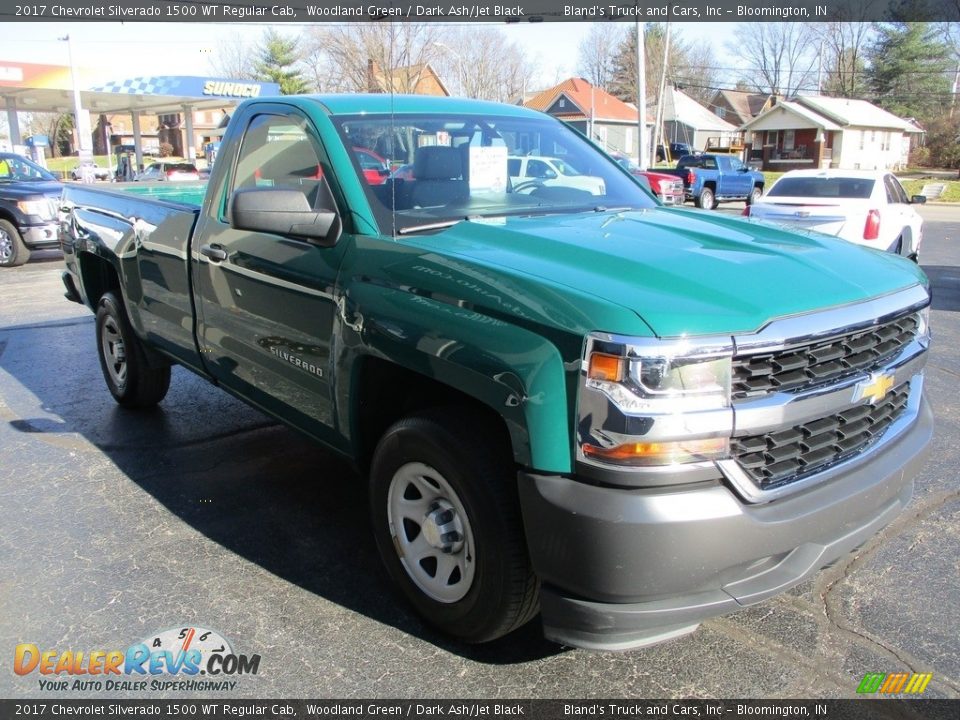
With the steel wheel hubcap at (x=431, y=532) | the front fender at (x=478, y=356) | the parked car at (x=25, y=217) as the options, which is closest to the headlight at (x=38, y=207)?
the parked car at (x=25, y=217)

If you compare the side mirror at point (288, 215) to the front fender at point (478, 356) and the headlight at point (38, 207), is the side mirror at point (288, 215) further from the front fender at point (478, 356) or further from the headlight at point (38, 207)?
the headlight at point (38, 207)

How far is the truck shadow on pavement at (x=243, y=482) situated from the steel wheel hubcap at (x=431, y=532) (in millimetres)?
236

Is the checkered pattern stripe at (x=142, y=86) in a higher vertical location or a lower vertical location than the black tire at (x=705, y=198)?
higher

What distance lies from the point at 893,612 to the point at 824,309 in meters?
1.43

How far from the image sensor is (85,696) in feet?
8.99

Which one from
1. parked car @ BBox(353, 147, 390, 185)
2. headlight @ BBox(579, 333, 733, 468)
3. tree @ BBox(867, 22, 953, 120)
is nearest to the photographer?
headlight @ BBox(579, 333, 733, 468)

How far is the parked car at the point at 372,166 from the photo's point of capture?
3.29 metres

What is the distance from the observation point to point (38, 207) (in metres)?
13.0

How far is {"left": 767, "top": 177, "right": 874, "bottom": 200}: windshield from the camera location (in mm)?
11930

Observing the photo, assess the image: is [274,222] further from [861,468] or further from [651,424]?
[861,468]

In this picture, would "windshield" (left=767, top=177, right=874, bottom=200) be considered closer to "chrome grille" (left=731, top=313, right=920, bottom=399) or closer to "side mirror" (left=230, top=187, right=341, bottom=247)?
"chrome grille" (left=731, top=313, right=920, bottom=399)

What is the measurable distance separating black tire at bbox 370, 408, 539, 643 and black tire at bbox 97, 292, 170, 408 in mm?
3080

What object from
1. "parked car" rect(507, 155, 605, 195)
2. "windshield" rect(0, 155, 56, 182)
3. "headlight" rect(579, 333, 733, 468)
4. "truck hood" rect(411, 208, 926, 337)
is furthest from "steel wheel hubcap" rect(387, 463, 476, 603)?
"windshield" rect(0, 155, 56, 182)

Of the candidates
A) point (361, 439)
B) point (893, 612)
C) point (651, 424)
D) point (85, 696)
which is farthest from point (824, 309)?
point (85, 696)
